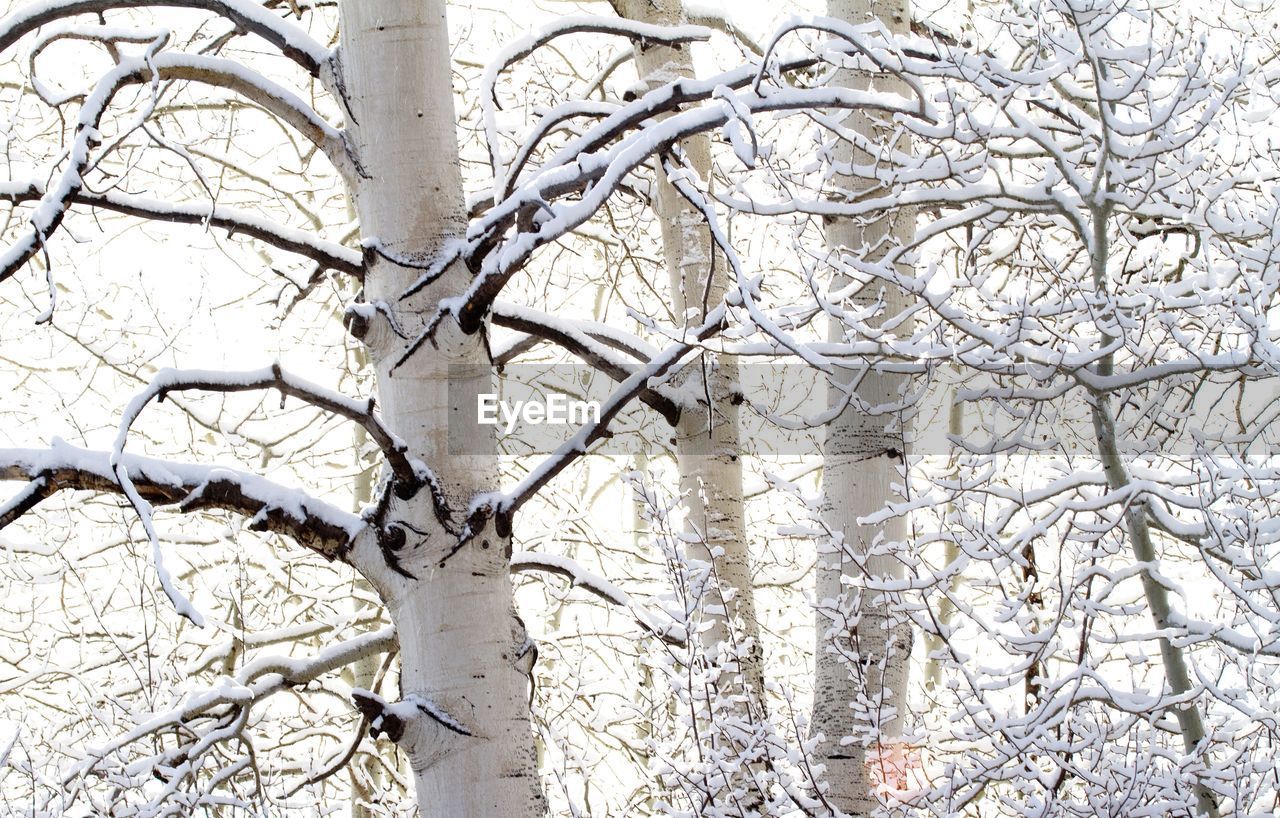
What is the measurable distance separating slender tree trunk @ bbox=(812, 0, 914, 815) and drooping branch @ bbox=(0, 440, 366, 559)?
1283 millimetres

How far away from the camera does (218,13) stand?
7.97 feet

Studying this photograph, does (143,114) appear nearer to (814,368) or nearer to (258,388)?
(258,388)

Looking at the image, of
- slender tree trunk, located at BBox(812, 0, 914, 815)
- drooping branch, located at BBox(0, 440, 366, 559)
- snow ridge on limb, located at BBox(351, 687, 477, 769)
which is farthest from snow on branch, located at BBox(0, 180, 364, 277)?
slender tree trunk, located at BBox(812, 0, 914, 815)

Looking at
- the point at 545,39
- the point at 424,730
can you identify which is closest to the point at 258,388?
the point at 424,730

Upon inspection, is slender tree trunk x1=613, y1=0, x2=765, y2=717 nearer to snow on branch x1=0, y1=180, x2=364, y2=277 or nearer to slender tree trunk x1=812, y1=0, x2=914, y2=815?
slender tree trunk x1=812, y1=0, x2=914, y2=815

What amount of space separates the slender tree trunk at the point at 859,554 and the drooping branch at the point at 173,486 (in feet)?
4.21

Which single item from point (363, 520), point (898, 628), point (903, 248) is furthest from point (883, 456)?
point (363, 520)

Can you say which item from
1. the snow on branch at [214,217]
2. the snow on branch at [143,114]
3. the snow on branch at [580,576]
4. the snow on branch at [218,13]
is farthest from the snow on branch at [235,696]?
the snow on branch at [218,13]

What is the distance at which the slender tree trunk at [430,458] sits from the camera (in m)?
2.22

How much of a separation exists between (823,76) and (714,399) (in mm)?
1088

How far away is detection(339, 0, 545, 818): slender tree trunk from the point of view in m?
2.22

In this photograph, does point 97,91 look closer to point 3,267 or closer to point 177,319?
point 3,267

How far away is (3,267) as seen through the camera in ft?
7.27

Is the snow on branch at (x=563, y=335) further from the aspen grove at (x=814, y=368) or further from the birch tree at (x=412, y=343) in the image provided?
the birch tree at (x=412, y=343)
